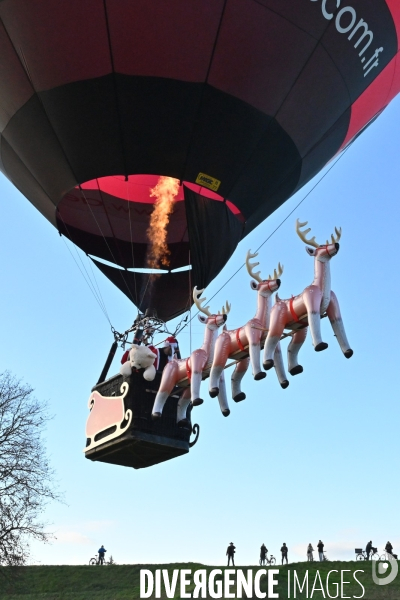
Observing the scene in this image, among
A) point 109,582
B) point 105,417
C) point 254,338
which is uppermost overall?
point 254,338

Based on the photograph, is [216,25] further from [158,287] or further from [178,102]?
[158,287]

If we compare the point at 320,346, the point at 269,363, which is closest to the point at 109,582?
the point at 269,363

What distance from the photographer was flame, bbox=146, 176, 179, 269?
14406mm

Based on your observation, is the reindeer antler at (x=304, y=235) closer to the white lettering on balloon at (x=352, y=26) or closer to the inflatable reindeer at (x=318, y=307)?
the inflatable reindeer at (x=318, y=307)

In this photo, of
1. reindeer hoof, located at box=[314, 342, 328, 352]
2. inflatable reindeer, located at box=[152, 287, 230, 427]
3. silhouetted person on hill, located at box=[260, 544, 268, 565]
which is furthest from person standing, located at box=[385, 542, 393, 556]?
reindeer hoof, located at box=[314, 342, 328, 352]

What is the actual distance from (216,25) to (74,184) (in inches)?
129

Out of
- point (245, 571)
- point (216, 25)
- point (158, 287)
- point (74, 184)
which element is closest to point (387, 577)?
point (245, 571)

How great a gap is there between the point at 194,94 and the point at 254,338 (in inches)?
146

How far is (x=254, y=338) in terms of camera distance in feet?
34.1

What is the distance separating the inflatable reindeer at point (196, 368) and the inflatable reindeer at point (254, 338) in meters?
0.23

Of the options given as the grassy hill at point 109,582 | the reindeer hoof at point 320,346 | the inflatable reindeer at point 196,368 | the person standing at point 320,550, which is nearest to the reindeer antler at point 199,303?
the inflatable reindeer at point 196,368

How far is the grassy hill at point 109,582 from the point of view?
2059 centimetres

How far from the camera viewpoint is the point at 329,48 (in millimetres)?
12328

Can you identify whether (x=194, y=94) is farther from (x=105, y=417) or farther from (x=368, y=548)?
(x=368, y=548)
